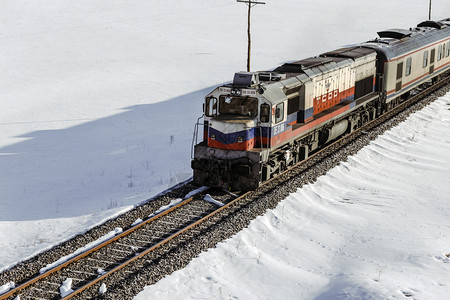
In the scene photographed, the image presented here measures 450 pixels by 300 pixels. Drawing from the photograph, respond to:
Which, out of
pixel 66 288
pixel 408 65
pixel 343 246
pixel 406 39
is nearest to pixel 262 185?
pixel 343 246

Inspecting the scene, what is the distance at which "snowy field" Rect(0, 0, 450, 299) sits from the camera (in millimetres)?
13438

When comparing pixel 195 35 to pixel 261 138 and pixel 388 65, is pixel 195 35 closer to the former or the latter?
pixel 388 65

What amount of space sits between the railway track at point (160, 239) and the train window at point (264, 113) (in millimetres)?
2452

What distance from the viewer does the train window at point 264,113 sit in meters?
17.6

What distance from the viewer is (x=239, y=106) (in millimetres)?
18031

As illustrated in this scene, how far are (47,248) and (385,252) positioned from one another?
8.92 m

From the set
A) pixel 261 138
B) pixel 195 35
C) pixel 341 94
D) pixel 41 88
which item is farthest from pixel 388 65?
pixel 195 35

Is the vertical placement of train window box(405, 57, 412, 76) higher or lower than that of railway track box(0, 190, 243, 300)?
higher

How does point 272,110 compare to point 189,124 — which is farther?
point 189,124

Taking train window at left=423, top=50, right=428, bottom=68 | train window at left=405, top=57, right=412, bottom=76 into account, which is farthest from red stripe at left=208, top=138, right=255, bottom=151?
train window at left=423, top=50, right=428, bottom=68

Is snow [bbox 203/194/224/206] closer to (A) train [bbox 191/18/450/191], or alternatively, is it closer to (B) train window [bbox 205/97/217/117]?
(A) train [bbox 191/18/450/191]

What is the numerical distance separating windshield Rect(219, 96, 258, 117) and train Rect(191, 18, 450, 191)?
33mm

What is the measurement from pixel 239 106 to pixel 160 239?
18.0 feet

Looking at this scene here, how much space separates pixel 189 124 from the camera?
30453mm
